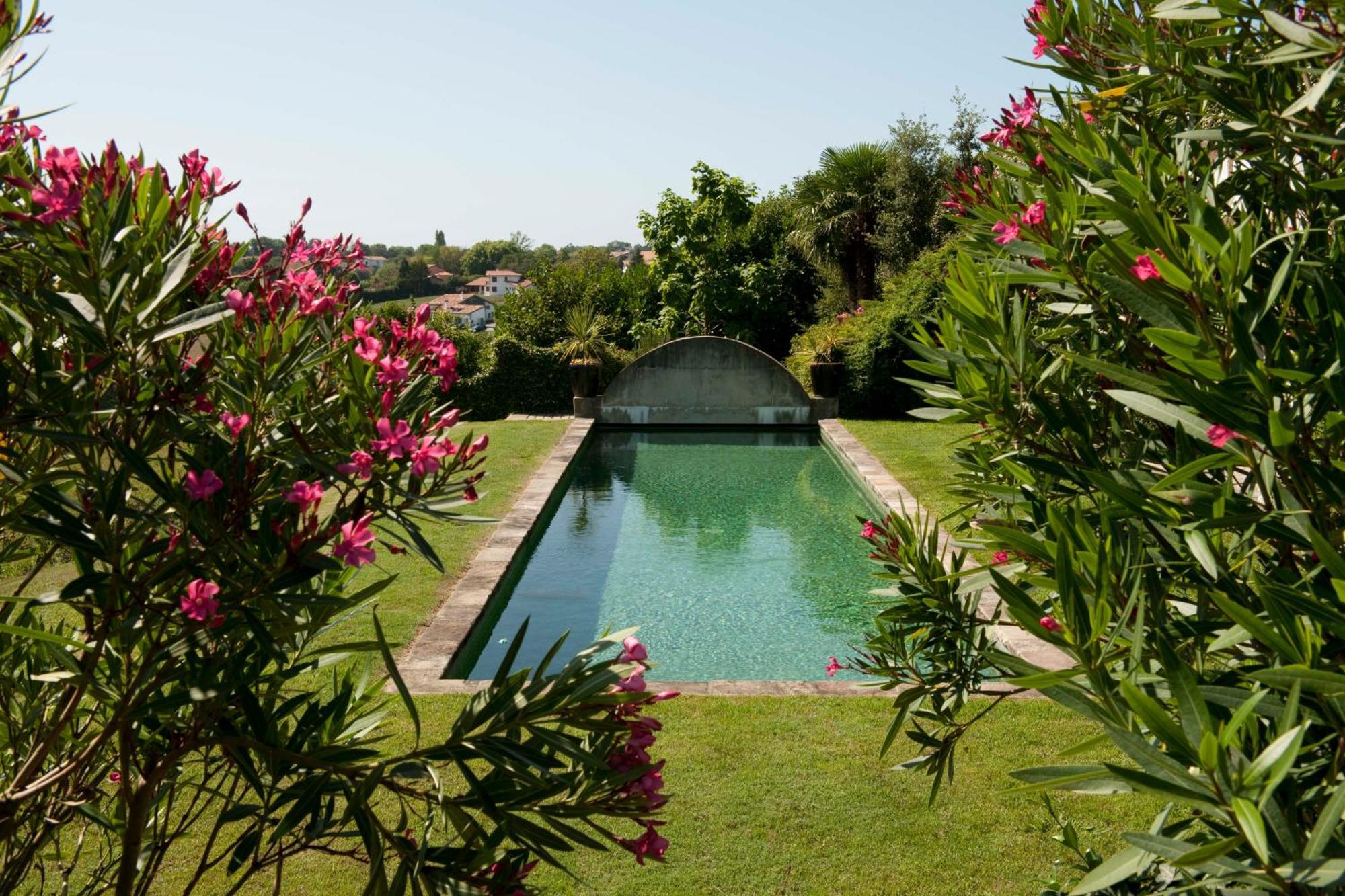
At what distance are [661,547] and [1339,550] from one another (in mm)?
9490

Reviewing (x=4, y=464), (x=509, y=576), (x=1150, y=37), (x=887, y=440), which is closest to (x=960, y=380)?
(x=1150, y=37)

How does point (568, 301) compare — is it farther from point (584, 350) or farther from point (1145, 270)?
point (1145, 270)

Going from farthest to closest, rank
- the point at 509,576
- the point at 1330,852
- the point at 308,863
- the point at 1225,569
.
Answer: the point at 509,576 < the point at 308,863 < the point at 1225,569 < the point at 1330,852

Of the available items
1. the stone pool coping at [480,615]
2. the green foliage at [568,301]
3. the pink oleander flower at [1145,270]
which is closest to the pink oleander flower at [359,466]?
the pink oleander flower at [1145,270]

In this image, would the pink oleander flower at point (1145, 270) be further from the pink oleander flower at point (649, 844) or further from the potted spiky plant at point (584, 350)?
the potted spiky plant at point (584, 350)

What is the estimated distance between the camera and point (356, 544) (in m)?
1.77

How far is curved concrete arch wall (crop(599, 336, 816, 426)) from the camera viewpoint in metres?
19.1

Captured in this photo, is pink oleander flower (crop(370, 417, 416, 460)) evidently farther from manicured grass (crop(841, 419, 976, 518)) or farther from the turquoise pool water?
manicured grass (crop(841, 419, 976, 518))

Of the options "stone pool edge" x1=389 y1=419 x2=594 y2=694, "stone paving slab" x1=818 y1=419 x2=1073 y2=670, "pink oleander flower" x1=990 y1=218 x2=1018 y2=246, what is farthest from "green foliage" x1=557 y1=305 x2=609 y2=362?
"pink oleander flower" x1=990 y1=218 x2=1018 y2=246

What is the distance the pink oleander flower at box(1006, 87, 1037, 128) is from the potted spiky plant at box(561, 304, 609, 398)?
54.8 feet

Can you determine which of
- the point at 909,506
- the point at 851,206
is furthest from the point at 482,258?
the point at 909,506

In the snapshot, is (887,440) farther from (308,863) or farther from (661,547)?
(308,863)

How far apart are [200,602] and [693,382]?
1772cm

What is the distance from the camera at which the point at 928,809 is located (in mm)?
4688
